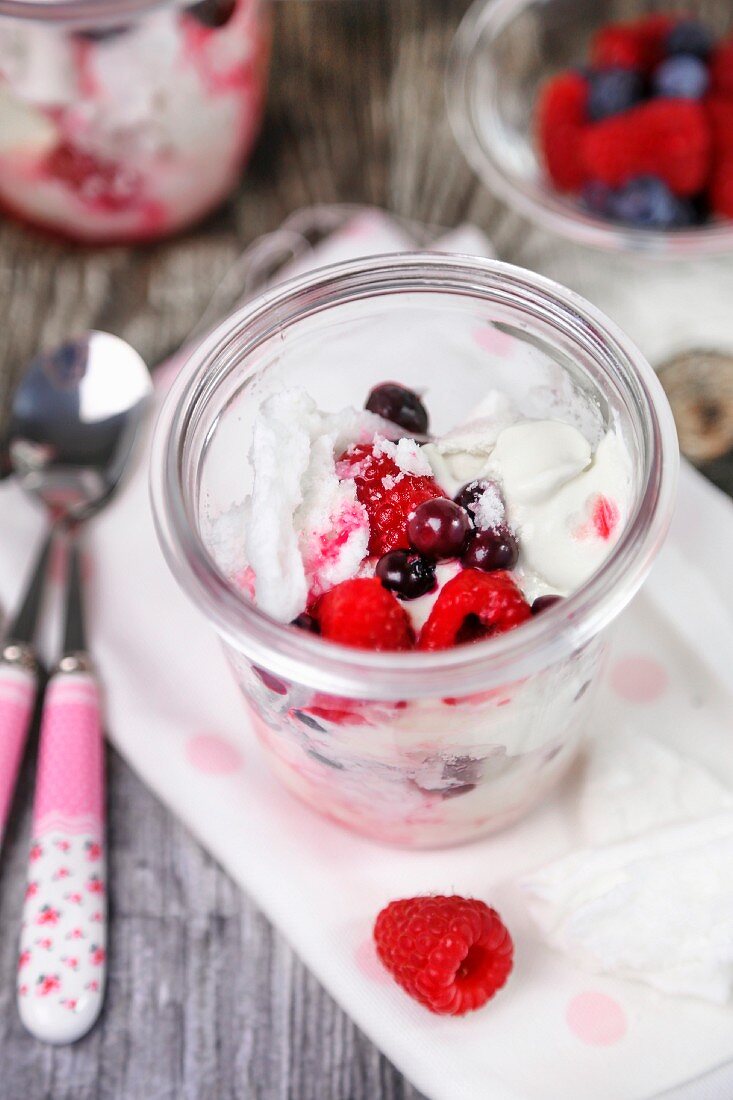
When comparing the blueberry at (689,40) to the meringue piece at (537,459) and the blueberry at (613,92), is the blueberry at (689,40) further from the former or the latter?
the meringue piece at (537,459)

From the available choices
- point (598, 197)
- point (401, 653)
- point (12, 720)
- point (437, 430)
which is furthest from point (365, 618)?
point (598, 197)

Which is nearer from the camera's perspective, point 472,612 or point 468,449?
point 472,612

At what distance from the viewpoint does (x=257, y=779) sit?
1.02 m

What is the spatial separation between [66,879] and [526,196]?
90 centimetres

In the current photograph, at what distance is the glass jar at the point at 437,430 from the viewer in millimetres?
749

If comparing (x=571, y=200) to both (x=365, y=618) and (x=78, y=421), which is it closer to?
(x=78, y=421)

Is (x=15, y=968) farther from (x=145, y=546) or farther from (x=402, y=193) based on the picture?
(x=402, y=193)

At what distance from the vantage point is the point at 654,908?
2.88 feet

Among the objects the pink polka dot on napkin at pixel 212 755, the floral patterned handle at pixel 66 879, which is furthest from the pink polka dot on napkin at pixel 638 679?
the floral patterned handle at pixel 66 879

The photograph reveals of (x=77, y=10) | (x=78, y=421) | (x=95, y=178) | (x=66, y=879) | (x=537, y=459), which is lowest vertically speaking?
(x=66, y=879)

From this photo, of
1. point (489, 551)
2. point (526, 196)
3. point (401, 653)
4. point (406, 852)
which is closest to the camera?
point (401, 653)

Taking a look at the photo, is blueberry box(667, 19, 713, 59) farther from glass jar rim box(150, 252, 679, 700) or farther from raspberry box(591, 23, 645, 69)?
glass jar rim box(150, 252, 679, 700)

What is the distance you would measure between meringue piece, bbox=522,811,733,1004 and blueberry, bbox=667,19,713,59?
0.96m

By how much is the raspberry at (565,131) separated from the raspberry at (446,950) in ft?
3.02
